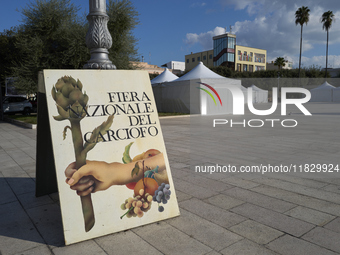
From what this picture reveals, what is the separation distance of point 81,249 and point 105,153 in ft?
2.88

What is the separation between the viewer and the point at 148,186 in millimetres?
2871

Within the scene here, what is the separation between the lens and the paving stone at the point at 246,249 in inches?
92.0

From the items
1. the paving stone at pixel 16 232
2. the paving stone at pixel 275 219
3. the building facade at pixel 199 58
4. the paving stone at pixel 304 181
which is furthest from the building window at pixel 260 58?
the paving stone at pixel 16 232

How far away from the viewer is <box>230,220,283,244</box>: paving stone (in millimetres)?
2586

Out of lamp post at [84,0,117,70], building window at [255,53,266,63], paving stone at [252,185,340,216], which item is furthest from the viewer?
building window at [255,53,266,63]

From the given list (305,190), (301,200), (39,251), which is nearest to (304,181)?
(305,190)

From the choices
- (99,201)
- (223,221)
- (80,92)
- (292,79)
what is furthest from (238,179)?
(292,79)

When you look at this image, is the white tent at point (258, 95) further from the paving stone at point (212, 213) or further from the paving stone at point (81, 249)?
the paving stone at point (81, 249)

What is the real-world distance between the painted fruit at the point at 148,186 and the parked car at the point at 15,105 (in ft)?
73.7

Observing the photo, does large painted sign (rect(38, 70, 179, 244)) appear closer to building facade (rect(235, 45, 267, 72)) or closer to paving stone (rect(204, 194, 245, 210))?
paving stone (rect(204, 194, 245, 210))

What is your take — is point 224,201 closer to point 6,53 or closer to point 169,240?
point 169,240

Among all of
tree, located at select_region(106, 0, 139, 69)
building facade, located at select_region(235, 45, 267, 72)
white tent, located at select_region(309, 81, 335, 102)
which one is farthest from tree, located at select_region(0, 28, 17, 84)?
building facade, located at select_region(235, 45, 267, 72)

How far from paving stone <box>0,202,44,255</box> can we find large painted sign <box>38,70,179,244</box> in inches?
17.8

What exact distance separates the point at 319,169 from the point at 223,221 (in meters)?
2.92
